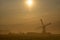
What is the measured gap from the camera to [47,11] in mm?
1146

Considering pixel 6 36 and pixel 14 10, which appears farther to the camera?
pixel 14 10

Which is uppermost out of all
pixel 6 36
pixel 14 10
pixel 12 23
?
pixel 14 10

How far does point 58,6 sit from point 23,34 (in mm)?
398

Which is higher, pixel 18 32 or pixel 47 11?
pixel 47 11

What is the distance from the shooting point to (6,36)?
1062 mm

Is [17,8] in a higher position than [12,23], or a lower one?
higher

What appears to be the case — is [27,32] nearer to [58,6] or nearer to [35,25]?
[35,25]

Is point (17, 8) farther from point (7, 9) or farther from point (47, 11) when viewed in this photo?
point (47, 11)

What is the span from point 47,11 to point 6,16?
1.21 ft

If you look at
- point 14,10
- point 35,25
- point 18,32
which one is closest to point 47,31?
point 35,25

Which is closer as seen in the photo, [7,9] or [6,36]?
[6,36]

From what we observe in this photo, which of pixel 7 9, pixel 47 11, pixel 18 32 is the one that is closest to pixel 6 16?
pixel 7 9

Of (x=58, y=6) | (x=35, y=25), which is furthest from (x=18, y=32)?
(x=58, y=6)

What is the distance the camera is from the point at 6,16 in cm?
116
